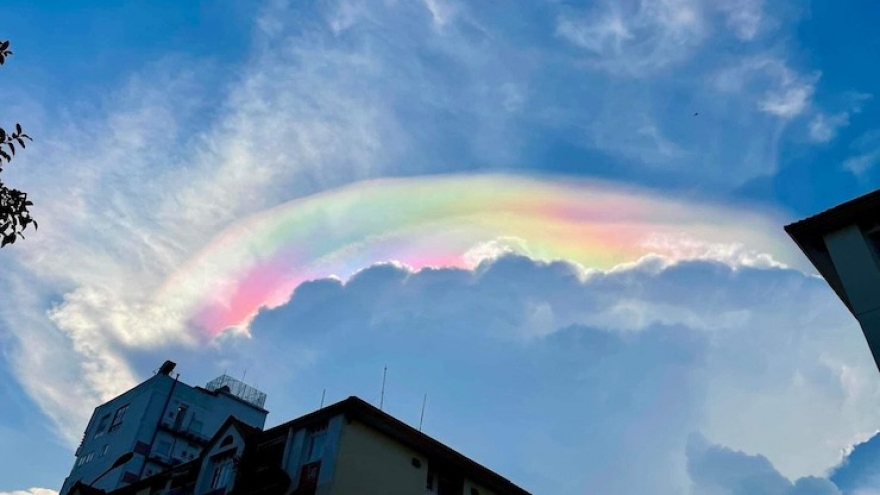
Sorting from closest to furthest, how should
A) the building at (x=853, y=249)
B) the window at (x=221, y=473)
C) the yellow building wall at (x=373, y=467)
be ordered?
the building at (x=853, y=249) → the yellow building wall at (x=373, y=467) → the window at (x=221, y=473)

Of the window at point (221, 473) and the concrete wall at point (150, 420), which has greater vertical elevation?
the concrete wall at point (150, 420)

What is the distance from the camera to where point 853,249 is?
2445cm

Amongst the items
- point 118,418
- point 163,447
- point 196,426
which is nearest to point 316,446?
point 163,447

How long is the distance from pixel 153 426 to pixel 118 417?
17.5 ft

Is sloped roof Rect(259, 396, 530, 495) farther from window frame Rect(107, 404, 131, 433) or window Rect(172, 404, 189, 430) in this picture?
window frame Rect(107, 404, 131, 433)

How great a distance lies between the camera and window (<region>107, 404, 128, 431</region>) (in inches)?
2552

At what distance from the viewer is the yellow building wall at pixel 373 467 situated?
3012cm

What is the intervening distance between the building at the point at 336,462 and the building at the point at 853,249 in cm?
1877

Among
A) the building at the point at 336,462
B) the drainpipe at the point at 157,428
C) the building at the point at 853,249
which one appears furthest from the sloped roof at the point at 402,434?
the drainpipe at the point at 157,428

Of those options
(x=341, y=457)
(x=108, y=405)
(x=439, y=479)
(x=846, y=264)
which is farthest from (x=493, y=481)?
(x=108, y=405)

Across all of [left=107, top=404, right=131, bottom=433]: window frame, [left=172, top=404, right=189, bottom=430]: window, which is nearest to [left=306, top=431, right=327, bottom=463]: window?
[left=172, top=404, right=189, bottom=430]: window

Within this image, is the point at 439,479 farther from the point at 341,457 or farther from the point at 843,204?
the point at 843,204

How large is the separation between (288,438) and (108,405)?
44014 millimetres

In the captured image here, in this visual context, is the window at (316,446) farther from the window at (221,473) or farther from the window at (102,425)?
the window at (102,425)
